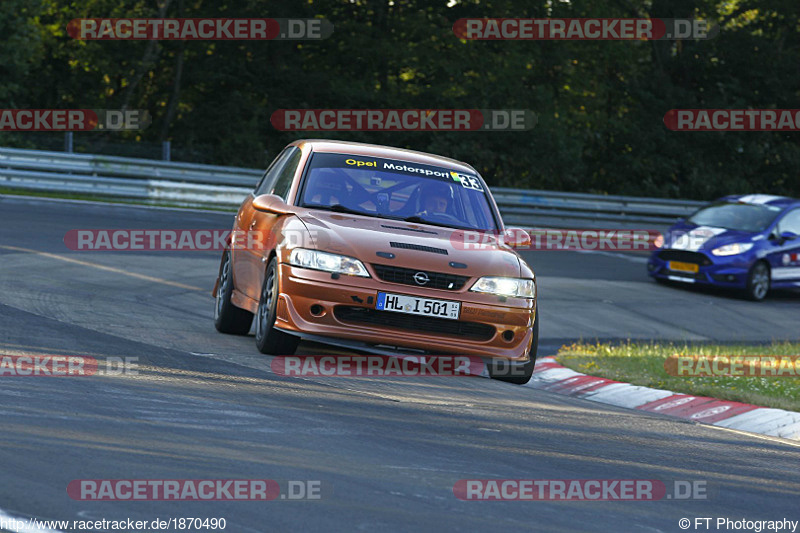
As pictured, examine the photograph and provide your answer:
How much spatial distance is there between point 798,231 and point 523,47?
49.3 feet

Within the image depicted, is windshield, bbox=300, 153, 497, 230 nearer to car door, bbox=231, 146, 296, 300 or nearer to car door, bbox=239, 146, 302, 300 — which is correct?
car door, bbox=239, 146, 302, 300

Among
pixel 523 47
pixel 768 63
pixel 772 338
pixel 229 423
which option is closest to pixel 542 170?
pixel 523 47

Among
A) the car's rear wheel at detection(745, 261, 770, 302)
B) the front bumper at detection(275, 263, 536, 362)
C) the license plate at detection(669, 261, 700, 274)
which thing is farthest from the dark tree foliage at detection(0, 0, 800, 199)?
the front bumper at detection(275, 263, 536, 362)

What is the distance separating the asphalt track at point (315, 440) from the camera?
5309 millimetres

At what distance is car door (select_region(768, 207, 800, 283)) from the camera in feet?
65.4

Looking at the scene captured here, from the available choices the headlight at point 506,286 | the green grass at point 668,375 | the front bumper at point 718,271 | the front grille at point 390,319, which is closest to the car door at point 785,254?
the front bumper at point 718,271

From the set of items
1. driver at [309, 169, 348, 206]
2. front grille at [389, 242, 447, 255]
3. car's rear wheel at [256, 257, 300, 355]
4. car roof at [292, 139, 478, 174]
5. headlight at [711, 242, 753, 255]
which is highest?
car roof at [292, 139, 478, 174]

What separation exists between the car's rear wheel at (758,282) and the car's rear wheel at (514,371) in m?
10.7

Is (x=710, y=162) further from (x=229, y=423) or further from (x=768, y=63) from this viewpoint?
(x=229, y=423)

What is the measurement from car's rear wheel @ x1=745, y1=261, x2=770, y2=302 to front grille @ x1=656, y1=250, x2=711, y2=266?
28.8 inches

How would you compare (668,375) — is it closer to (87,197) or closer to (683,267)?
(683,267)

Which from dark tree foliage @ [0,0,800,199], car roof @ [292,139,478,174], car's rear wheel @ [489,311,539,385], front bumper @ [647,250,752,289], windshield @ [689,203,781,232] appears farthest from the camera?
dark tree foliage @ [0,0,800,199]

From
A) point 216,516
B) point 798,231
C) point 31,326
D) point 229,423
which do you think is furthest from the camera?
point 798,231

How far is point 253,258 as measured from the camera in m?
9.98
